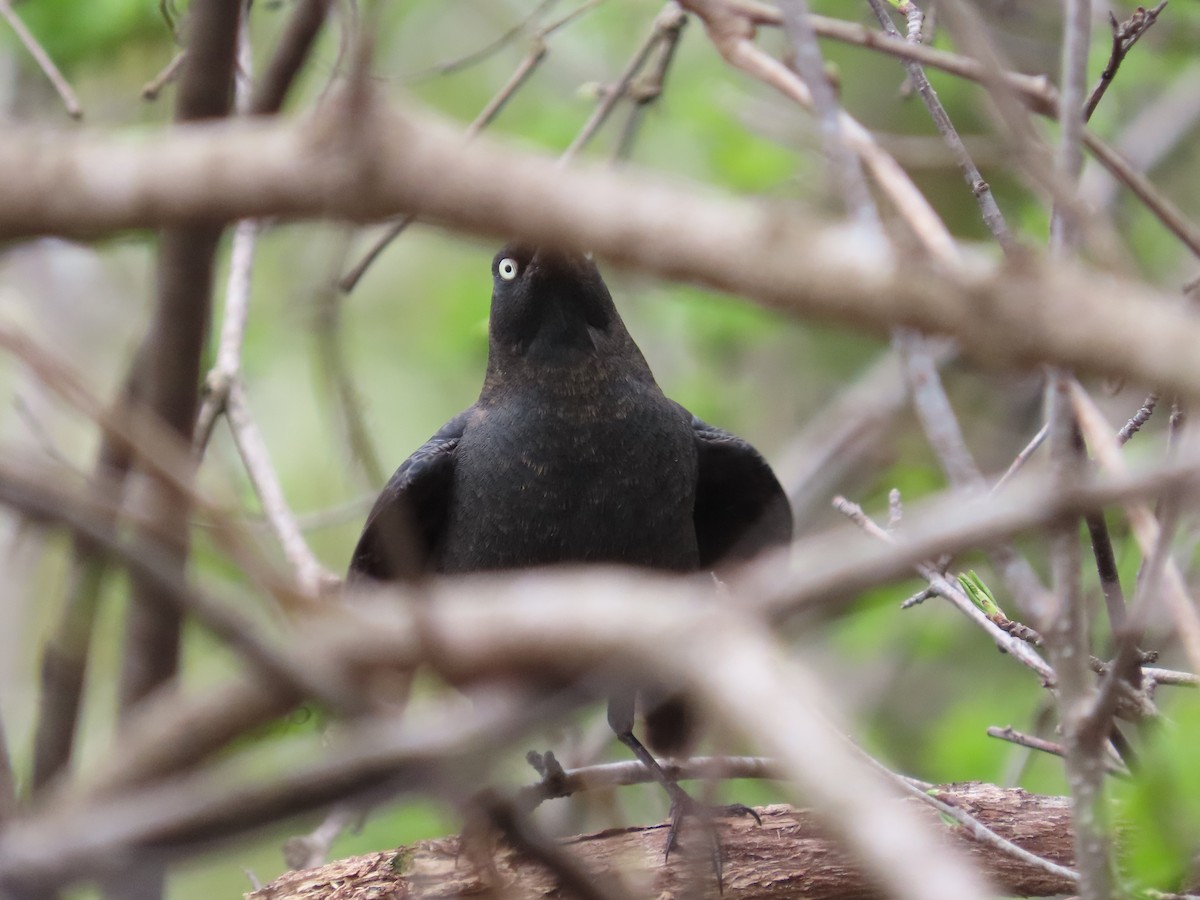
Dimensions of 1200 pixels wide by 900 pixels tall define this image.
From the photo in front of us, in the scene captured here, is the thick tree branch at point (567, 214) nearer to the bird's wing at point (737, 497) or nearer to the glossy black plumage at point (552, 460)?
the glossy black plumage at point (552, 460)

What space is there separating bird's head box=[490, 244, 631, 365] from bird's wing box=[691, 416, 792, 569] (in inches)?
26.8

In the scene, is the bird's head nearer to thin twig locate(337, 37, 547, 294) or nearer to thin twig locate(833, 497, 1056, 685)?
thin twig locate(337, 37, 547, 294)

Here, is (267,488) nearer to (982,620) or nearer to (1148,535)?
(982,620)

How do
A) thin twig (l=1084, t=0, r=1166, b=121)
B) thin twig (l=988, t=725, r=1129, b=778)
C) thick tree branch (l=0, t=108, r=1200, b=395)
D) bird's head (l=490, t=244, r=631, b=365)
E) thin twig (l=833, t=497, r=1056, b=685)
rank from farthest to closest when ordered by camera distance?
bird's head (l=490, t=244, r=631, b=365)
thin twig (l=988, t=725, r=1129, b=778)
thin twig (l=833, t=497, r=1056, b=685)
thin twig (l=1084, t=0, r=1166, b=121)
thick tree branch (l=0, t=108, r=1200, b=395)

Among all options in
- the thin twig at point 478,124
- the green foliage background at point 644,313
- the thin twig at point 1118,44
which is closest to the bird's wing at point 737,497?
the green foliage background at point 644,313

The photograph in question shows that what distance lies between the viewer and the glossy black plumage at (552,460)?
13.7ft

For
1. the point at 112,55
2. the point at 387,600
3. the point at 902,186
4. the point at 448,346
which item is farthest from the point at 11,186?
the point at 448,346

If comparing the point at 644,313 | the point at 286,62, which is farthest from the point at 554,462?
the point at 644,313

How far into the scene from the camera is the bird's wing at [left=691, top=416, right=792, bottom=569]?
487 centimetres

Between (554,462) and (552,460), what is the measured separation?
1 cm

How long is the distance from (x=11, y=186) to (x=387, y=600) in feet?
2.08

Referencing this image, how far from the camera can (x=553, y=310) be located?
14.4 ft

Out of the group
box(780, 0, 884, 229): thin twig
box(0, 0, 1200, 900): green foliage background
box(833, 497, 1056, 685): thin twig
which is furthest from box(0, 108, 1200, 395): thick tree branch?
box(0, 0, 1200, 900): green foliage background

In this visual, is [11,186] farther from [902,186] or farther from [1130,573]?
[1130,573]
